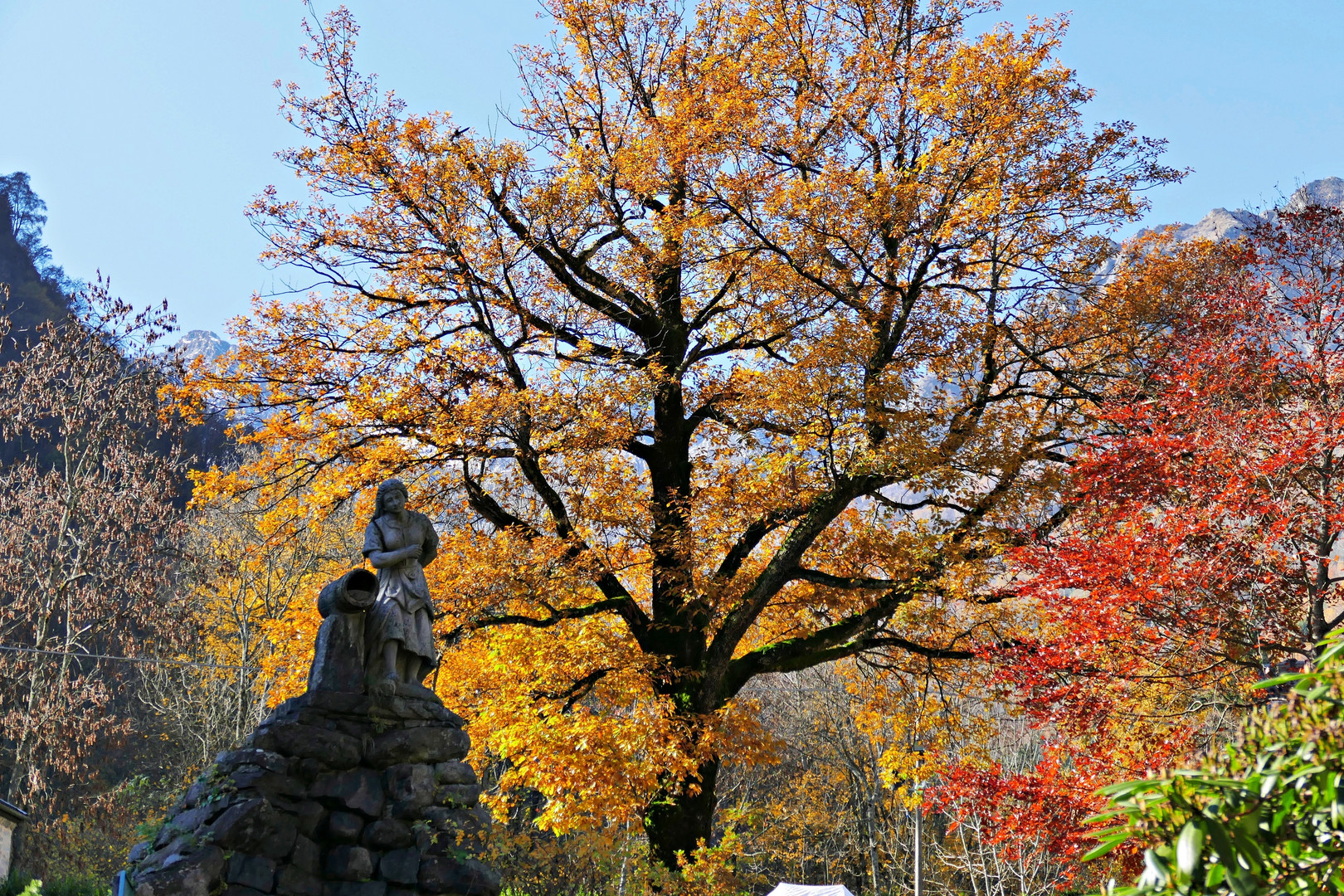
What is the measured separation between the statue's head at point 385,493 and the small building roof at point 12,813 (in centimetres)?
881

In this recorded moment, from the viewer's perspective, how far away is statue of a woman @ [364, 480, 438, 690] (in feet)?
24.2

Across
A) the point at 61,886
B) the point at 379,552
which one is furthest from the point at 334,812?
the point at 61,886

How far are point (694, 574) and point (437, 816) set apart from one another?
4.08 m

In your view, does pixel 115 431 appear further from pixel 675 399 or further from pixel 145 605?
pixel 675 399

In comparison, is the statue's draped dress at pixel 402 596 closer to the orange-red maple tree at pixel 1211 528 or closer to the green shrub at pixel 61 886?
the orange-red maple tree at pixel 1211 528

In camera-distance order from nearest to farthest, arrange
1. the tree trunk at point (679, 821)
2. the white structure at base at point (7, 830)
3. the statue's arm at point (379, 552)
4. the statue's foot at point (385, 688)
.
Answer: the statue's foot at point (385, 688)
the statue's arm at point (379, 552)
the tree trunk at point (679, 821)
the white structure at base at point (7, 830)

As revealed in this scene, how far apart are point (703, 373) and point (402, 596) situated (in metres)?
5.35

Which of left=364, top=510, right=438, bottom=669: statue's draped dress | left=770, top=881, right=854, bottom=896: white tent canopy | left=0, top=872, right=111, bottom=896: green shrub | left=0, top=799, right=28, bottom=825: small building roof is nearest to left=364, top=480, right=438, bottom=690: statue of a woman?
left=364, top=510, right=438, bottom=669: statue's draped dress

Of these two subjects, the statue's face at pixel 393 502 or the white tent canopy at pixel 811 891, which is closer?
the statue's face at pixel 393 502

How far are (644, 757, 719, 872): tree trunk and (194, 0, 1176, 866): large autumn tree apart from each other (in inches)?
1.3

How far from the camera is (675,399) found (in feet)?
37.9

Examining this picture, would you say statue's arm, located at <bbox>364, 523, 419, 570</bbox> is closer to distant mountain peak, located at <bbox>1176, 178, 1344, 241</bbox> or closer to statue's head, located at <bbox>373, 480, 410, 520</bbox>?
statue's head, located at <bbox>373, 480, 410, 520</bbox>

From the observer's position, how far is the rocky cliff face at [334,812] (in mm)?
6316

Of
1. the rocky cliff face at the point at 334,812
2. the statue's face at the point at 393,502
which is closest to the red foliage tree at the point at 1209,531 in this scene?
the rocky cliff face at the point at 334,812
